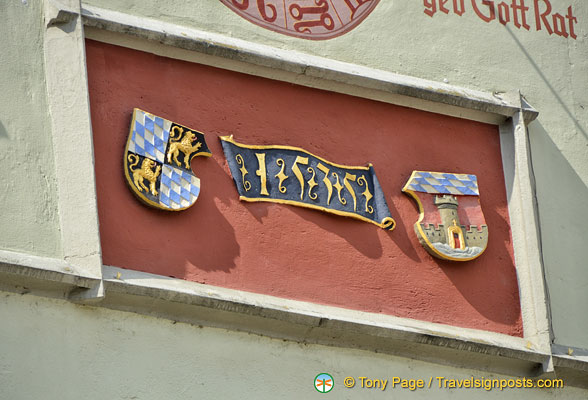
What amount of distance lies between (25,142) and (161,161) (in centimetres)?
82

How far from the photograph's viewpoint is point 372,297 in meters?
9.26

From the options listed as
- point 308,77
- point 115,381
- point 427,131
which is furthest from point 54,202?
point 427,131

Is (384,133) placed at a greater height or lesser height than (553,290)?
greater

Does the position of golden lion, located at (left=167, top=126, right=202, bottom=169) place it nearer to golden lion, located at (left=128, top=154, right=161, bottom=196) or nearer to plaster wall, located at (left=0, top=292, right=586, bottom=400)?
golden lion, located at (left=128, top=154, right=161, bottom=196)

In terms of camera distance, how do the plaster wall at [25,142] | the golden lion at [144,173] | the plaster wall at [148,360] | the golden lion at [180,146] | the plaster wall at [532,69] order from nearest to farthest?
the plaster wall at [148,360]
the plaster wall at [25,142]
the golden lion at [144,173]
the golden lion at [180,146]
the plaster wall at [532,69]

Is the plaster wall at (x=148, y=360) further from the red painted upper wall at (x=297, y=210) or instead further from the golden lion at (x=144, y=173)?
the golden lion at (x=144, y=173)

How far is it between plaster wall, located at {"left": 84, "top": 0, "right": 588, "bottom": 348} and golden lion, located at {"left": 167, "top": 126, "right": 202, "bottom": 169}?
2.78 ft

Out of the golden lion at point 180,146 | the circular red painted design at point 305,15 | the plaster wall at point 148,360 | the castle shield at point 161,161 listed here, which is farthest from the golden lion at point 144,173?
the circular red painted design at point 305,15

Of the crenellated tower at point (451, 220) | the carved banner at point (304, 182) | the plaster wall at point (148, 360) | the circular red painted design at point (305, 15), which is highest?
the circular red painted design at point (305, 15)

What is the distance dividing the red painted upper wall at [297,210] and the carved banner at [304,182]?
0.20 ft

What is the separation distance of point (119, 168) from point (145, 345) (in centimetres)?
107

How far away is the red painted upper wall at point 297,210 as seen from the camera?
8703mm

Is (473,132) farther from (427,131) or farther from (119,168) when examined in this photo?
(119,168)

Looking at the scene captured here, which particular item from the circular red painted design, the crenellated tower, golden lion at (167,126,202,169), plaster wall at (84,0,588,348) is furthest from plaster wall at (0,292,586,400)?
the circular red painted design
